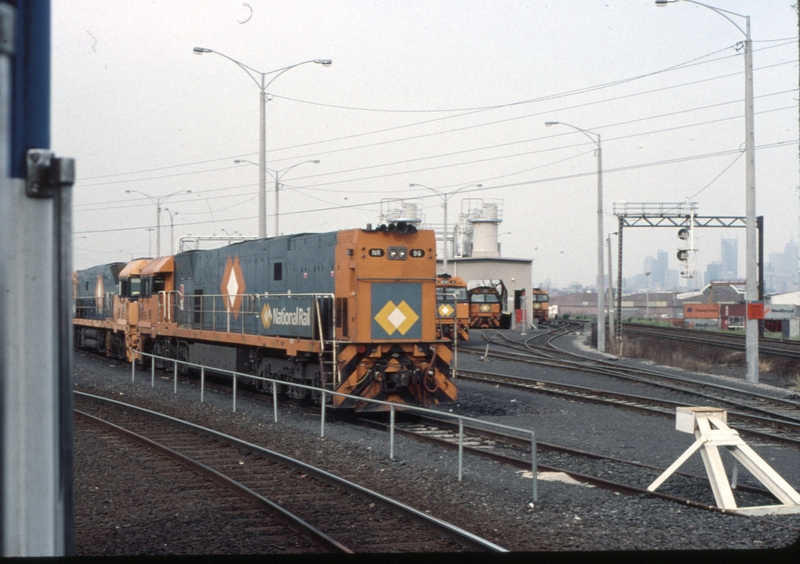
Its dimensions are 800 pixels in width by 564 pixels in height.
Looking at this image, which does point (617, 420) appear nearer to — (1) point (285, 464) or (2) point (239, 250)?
(1) point (285, 464)

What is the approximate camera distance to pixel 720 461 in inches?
328

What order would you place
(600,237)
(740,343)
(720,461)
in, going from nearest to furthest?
(720,461) < (600,237) < (740,343)

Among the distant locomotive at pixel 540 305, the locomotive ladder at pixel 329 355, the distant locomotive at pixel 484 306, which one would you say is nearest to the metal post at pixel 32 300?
the locomotive ladder at pixel 329 355

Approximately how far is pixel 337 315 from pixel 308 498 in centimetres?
629

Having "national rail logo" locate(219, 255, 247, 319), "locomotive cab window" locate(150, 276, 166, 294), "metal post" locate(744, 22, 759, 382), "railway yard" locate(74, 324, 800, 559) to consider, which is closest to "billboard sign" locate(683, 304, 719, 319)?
"metal post" locate(744, 22, 759, 382)

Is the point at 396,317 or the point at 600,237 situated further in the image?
the point at 600,237

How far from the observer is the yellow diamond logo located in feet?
48.2

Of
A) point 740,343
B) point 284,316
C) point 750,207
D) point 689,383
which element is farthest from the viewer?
point 740,343

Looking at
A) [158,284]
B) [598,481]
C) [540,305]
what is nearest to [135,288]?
[158,284]

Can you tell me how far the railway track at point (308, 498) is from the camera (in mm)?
6883

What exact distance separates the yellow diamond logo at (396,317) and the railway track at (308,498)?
3.67 m

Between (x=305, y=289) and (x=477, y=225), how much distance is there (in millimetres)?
50140

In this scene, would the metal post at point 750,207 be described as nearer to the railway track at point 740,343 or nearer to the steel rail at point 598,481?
the railway track at point 740,343

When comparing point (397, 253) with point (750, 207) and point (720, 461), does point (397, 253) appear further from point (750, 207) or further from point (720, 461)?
point (750, 207)
